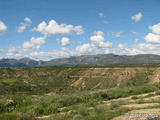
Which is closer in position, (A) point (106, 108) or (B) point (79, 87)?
(A) point (106, 108)

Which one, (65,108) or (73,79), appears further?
(73,79)

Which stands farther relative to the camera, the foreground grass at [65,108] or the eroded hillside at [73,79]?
the eroded hillside at [73,79]

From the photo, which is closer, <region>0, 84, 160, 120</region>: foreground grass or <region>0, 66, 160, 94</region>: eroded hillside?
Answer: <region>0, 84, 160, 120</region>: foreground grass

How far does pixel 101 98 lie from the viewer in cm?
1593

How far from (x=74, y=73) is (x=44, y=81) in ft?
63.3

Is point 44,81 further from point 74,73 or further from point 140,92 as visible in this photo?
point 140,92

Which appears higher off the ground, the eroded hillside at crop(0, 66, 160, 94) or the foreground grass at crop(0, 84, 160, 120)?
the foreground grass at crop(0, 84, 160, 120)

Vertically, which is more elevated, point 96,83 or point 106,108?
point 106,108

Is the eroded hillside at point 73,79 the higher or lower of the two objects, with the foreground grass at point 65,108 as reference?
lower

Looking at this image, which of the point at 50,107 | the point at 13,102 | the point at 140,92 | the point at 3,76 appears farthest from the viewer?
the point at 3,76

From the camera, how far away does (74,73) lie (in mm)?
92812

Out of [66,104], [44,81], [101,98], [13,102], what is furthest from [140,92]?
[44,81]

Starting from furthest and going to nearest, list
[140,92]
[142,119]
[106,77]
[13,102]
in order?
[106,77] < [140,92] < [13,102] < [142,119]

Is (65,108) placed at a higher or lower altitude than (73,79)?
higher
